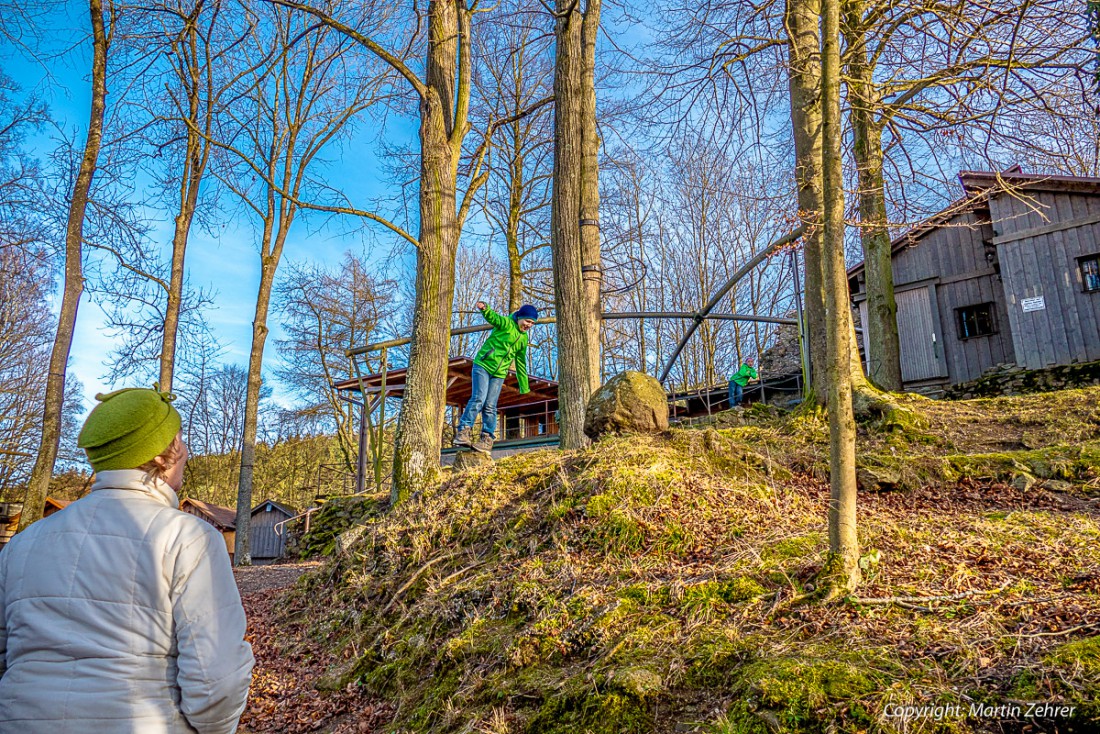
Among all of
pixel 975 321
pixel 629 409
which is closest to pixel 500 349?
pixel 629 409

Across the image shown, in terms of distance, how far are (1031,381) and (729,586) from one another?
1372 centimetres

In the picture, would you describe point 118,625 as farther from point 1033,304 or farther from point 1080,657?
point 1033,304

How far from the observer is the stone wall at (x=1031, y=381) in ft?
41.8

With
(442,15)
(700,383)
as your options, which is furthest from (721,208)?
(442,15)

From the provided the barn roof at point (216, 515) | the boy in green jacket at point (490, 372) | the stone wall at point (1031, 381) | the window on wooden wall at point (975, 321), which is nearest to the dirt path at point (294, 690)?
the boy in green jacket at point (490, 372)

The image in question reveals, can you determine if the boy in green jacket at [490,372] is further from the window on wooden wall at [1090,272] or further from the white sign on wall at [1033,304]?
the window on wooden wall at [1090,272]

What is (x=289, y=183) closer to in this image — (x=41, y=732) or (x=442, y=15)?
(x=442, y=15)

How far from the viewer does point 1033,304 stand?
51.5 feet

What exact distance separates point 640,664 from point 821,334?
5338 millimetres

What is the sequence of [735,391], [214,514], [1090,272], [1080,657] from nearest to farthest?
1. [1080,657]
2. [1090,272]
3. [735,391]
4. [214,514]

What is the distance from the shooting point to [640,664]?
2994 millimetres

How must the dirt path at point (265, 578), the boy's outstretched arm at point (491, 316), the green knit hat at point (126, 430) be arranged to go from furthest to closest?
the dirt path at point (265, 578), the boy's outstretched arm at point (491, 316), the green knit hat at point (126, 430)

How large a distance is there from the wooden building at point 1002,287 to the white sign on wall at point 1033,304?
2 cm

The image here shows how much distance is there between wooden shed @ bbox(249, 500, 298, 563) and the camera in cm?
2797
